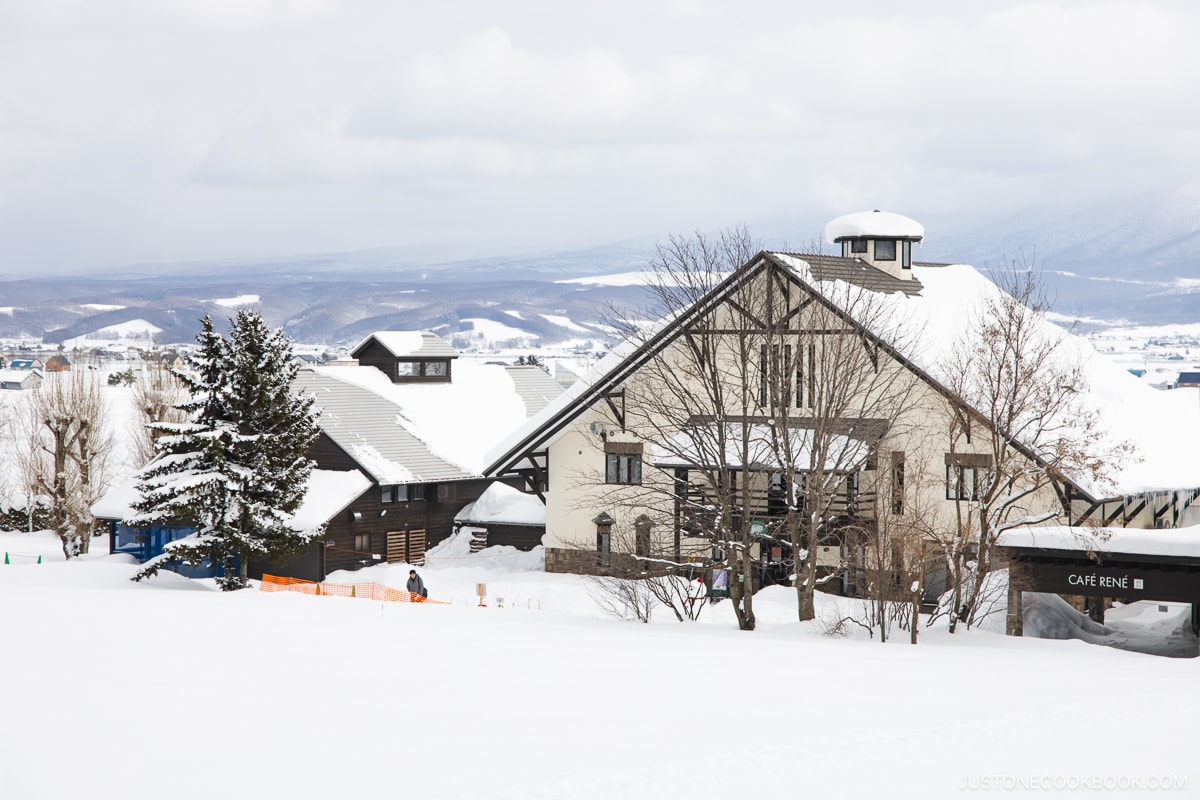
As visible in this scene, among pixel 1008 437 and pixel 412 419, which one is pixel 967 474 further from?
pixel 412 419

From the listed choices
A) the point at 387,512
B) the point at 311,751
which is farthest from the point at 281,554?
the point at 311,751

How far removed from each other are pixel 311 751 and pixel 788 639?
13625mm

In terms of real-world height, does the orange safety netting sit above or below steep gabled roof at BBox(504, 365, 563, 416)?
below

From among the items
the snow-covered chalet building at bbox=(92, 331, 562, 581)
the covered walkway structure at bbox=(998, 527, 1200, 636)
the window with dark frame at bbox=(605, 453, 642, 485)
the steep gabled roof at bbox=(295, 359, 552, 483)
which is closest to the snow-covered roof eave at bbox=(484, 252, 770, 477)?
the window with dark frame at bbox=(605, 453, 642, 485)

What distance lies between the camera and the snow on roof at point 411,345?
5144 centimetres

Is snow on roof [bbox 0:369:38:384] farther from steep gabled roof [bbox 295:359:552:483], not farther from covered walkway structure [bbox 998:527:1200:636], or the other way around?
covered walkway structure [bbox 998:527:1200:636]

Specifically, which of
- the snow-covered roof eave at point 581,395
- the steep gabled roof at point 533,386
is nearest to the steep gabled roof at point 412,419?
the steep gabled roof at point 533,386

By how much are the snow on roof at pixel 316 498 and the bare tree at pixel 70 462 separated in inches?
238

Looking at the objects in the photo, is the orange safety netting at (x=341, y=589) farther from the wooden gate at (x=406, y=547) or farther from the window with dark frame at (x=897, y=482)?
the window with dark frame at (x=897, y=482)

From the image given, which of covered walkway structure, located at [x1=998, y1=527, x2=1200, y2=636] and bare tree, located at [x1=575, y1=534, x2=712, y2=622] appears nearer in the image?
covered walkway structure, located at [x1=998, y1=527, x2=1200, y2=636]

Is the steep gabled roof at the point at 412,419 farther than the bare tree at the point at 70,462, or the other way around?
the bare tree at the point at 70,462

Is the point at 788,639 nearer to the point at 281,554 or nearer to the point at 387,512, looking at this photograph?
the point at 281,554

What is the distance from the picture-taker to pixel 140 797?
11.4m

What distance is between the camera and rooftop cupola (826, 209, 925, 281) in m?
39.2
